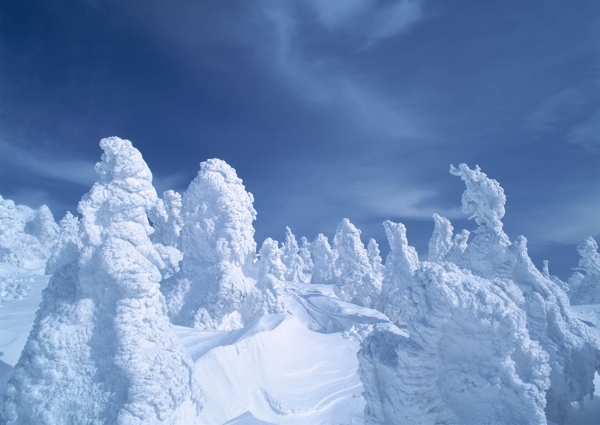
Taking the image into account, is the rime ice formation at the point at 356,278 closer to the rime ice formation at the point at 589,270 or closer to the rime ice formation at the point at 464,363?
the rime ice formation at the point at 589,270

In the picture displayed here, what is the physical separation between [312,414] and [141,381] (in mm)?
5090

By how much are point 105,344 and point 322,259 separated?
148ft

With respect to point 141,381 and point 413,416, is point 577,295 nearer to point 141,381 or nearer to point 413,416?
point 413,416

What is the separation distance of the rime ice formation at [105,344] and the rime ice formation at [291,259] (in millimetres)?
45840

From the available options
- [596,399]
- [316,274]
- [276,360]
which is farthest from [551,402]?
[316,274]

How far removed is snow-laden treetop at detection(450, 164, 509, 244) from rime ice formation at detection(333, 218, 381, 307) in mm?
13890

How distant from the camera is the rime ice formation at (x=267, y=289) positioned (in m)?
17.2

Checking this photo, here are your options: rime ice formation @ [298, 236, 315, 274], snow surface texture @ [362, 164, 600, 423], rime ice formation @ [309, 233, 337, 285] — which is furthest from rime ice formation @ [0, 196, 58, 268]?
rime ice formation @ [298, 236, 315, 274]

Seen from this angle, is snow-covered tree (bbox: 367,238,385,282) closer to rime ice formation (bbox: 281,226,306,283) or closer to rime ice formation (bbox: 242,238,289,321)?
rime ice formation (bbox: 281,226,306,283)

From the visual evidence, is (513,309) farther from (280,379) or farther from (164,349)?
(280,379)

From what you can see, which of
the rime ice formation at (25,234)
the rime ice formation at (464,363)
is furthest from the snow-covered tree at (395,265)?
the rime ice formation at (25,234)

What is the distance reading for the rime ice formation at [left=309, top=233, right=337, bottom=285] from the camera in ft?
162

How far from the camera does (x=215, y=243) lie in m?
16.4

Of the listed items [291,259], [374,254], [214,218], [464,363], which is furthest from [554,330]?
[291,259]
